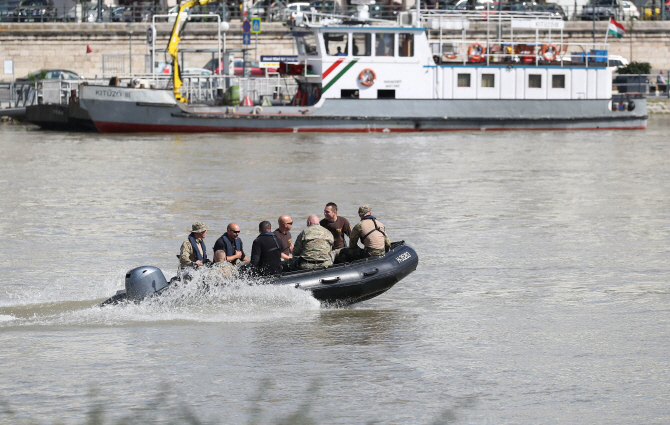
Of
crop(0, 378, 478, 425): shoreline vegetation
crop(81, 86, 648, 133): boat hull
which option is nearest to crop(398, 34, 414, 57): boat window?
crop(81, 86, 648, 133): boat hull

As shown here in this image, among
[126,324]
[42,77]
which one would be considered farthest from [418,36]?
[126,324]

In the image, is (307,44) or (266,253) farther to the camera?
(307,44)

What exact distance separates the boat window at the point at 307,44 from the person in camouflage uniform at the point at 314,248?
2589 cm

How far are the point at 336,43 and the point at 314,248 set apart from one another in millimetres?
25732

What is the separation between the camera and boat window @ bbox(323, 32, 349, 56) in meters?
37.5

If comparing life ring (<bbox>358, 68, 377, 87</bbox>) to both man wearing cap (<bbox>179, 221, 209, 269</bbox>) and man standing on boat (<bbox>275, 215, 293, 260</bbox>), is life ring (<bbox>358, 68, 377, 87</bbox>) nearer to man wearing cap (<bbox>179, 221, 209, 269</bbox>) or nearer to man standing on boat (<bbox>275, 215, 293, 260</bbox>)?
man standing on boat (<bbox>275, 215, 293, 260</bbox>)

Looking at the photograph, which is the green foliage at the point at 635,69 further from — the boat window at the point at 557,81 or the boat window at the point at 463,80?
the boat window at the point at 463,80

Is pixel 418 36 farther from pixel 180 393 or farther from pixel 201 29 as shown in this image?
pixel 180 393

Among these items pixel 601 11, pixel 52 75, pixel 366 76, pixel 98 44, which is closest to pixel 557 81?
pixel 366 76

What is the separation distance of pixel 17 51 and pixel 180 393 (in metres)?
46.9

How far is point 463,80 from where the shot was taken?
128 ft

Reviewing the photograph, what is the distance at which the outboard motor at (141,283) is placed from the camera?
12.2 meters

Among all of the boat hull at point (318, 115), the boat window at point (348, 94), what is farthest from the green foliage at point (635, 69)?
the boat window at point (348, 94)

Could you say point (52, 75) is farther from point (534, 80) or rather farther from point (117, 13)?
point (534, 80)
